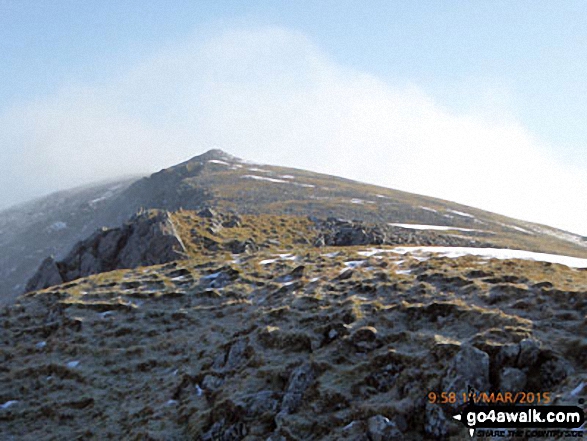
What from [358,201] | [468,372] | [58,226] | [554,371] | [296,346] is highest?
[358,201]

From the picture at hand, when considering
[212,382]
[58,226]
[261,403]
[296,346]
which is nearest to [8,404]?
[212,382]

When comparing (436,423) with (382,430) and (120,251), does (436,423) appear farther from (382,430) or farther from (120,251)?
(120,251)

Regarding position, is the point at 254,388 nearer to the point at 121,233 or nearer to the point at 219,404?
the point at 219,404

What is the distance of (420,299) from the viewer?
1822cm

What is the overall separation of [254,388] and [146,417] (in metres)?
3.90

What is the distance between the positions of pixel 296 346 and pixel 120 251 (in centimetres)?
2806

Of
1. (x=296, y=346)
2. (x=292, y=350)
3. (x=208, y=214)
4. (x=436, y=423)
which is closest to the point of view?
(x=436, y=423)

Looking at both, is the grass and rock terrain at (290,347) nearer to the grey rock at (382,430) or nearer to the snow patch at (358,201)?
the grey rock at (382,430)

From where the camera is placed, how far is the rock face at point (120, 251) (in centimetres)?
3778

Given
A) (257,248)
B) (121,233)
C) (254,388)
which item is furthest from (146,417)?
(121,233)

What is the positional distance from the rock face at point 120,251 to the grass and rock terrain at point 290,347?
915 cm

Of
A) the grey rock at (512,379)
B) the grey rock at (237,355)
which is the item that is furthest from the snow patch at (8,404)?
the grey rock at (512,379)

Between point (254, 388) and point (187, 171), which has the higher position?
point (187, 171)

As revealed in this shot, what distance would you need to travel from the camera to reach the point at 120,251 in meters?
40.3
